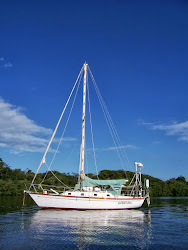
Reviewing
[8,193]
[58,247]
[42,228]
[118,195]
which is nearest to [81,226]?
[42,228]

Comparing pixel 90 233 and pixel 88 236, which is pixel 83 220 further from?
pixel 88 236

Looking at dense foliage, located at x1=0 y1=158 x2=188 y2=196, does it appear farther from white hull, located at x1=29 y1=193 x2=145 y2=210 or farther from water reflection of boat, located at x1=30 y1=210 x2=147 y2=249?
water reflection of boat, located at x1=30 y1=210 x2=147 y2=249

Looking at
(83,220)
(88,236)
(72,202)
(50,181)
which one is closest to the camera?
(88,236)

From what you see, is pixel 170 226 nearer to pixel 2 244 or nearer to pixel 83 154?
pixel 2 244

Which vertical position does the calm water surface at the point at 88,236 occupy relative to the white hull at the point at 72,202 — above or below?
below

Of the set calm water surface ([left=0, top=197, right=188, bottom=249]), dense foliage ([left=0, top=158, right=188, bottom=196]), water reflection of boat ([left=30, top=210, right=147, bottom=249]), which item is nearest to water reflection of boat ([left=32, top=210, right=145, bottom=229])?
water reflection of boat ([left=30, top=210, right=147, bottom=249])

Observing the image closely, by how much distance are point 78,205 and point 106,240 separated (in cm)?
1776

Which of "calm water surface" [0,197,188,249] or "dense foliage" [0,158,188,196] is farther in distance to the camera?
"dense foliage" [0,158,188,196]

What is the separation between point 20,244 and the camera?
16.0 meters

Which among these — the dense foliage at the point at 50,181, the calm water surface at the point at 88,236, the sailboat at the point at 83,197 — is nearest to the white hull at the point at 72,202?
the sailboat at the point at 83,197

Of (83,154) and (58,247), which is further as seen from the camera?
(83,154)

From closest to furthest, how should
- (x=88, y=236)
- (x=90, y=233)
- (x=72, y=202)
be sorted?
(x=88, y=236) → (x=90, y=233) → (x=72, y=202)

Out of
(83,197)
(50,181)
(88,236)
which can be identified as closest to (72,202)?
(83,197)

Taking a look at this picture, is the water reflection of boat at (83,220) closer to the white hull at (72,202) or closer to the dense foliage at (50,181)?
the white hull at (72,202)
